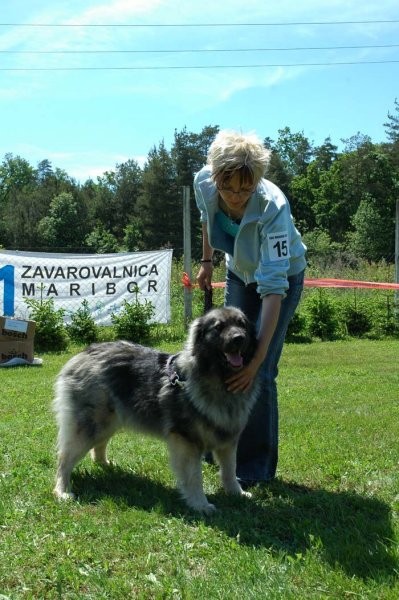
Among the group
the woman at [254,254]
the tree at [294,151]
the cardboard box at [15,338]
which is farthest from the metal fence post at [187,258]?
the tree at [294,151]

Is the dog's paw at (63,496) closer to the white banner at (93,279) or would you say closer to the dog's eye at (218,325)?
the dog's eye at (218,325)

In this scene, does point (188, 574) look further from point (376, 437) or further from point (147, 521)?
point (376, 437)

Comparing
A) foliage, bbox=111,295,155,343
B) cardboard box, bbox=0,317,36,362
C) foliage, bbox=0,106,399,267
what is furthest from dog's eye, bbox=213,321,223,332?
foliage, bbox=0,106,399,267

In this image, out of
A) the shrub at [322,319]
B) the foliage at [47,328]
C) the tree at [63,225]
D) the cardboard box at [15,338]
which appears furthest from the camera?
the tree at [63,225]

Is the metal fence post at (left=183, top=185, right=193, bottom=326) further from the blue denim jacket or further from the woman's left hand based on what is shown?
A: the woman's left hand

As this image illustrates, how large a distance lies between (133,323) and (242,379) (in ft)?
26.0

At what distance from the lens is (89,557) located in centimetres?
271

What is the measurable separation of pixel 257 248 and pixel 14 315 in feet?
27.0

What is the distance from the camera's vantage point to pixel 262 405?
3875 millimetres

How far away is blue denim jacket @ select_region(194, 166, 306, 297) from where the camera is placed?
3334mm

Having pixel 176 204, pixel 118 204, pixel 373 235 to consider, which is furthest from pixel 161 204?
pixel 373 235

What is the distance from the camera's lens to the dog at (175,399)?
3420mm

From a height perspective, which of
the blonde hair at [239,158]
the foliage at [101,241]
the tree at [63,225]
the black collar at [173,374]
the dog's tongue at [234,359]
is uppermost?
the tree at [63,225]

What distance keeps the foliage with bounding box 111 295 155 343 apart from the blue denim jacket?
7475 mm
